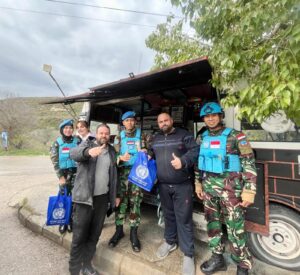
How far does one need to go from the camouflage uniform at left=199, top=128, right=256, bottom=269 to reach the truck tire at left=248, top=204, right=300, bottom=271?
64 cm

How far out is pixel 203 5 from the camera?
69.7 inches

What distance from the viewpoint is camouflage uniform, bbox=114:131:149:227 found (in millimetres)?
3090

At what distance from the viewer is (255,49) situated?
1.63 m

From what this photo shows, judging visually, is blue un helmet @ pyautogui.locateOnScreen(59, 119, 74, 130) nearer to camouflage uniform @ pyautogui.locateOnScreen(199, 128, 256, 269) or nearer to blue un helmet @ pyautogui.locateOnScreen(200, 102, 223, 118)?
blue un helmet @ pyautogui.locateOnScreen(200, 102, 223, 118)

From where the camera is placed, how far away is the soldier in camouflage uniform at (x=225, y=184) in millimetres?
2303

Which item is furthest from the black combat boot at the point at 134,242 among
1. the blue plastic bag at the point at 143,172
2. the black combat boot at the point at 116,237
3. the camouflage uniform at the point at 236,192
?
the camouflage uniform at the point at 236,192

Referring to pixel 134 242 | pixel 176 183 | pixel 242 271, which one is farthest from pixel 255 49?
pixel 134 242

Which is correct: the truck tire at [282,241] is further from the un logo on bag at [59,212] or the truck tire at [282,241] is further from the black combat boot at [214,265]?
the un logo on bag at [59,212]

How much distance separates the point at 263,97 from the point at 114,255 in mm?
2636

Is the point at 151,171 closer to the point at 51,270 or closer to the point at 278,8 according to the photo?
the point at 51,270

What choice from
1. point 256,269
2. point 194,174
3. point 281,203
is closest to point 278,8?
point 194,174

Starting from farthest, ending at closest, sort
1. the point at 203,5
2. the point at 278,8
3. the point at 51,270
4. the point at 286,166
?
the point at 51,270 < the point at 286,166 < the point at 203,5 < the point at 278,8

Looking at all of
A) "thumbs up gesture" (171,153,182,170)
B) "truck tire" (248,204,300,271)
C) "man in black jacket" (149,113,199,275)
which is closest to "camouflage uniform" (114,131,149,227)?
"man in black jacket" (149,113,199,275)

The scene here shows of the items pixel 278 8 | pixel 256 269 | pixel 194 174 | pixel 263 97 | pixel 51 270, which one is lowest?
pixel 51 270
